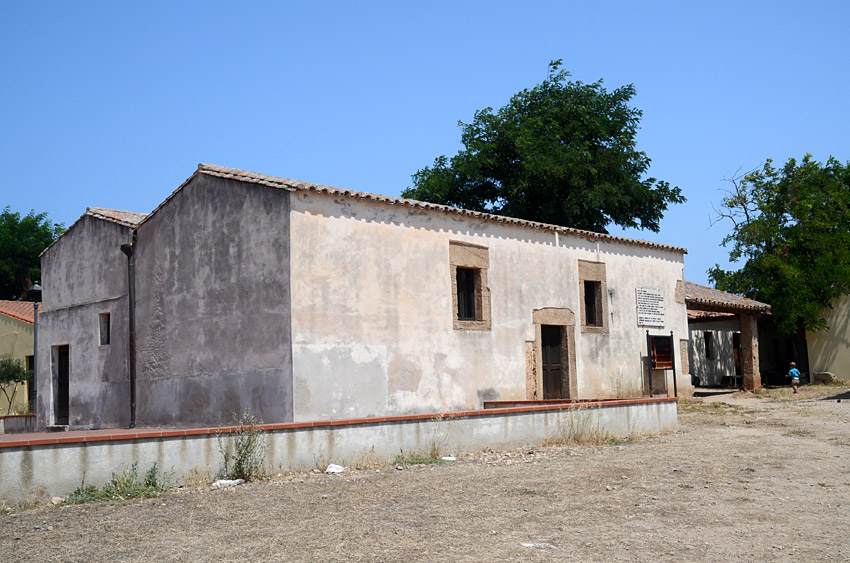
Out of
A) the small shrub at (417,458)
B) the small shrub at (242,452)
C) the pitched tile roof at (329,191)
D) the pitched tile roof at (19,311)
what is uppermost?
the pitched tile roof at (329,191)

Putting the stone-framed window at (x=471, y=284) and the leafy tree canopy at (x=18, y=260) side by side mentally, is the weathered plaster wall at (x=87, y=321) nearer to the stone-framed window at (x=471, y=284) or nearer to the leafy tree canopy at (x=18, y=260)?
the stone-framed window at (x=471, y=284)

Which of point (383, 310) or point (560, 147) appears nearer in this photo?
point (383, 310)

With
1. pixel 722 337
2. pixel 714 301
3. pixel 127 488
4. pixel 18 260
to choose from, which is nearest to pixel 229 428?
pixel 127 488

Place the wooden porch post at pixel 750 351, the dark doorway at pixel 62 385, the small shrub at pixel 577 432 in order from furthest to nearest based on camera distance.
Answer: the wooden porch post at pixel 750 351, the dark doorway at pixel 62 385, the small shrub at pixel 577 432

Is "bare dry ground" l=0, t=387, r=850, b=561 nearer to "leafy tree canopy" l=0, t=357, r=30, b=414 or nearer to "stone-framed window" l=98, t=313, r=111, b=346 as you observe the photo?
"stone-framed window" l=98, t=313, r=111, b=346

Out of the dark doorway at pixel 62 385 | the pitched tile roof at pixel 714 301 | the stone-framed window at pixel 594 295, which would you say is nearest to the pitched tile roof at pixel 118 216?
the dark doorway at pixel 62 385

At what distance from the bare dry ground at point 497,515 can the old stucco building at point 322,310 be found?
3.57 m

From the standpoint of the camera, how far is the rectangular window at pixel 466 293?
15.8 meters

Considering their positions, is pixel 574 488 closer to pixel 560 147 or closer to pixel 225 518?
pixel 225 518

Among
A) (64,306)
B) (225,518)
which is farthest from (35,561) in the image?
(64,306)

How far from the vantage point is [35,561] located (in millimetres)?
5625

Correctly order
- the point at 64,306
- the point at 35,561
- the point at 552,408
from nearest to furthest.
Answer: the point at 35,561
the point at 552,408
the point at 64,306

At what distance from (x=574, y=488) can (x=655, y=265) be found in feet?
43.4

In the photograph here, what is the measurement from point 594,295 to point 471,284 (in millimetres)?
4050
